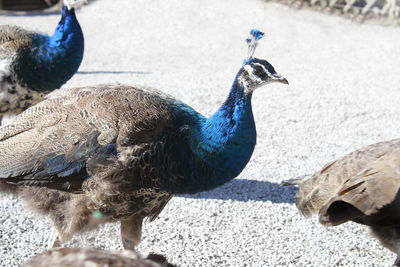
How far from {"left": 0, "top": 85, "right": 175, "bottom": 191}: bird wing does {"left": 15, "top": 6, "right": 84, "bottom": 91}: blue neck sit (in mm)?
1229

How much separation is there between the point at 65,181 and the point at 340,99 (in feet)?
15.5

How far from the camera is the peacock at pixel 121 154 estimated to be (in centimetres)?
246

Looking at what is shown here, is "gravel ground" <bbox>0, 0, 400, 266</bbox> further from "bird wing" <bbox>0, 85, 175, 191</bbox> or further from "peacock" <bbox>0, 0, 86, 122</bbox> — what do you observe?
"peacock" <bbox>0, 0, 86, 122</bbox>

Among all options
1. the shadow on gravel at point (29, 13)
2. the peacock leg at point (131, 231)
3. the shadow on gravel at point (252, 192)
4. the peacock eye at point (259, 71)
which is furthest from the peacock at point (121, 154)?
the shadow on gravel at point (29, 13)

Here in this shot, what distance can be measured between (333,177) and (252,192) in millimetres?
1315

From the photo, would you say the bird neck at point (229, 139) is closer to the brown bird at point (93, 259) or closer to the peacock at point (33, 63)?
the brown bird at point (93, 259)

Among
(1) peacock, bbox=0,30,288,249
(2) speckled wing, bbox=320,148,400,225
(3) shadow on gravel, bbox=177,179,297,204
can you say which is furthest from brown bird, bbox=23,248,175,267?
(3) shadow on gravel, bbox=177,179,297,204

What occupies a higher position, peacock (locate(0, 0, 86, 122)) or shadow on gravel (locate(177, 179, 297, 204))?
peacock (locate(0, 0, 86, 122))

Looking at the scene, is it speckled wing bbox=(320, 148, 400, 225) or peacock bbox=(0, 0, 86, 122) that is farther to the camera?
peacock bbox=(0, 0, 86, 122)

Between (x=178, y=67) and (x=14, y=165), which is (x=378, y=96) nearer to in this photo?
(x=178, y=67)

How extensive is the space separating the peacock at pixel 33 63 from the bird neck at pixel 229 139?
5.88 feet

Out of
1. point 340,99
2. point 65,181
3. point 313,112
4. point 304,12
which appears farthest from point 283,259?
point 304,12

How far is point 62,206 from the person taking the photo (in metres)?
2.59

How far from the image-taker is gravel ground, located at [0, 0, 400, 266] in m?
3.28
